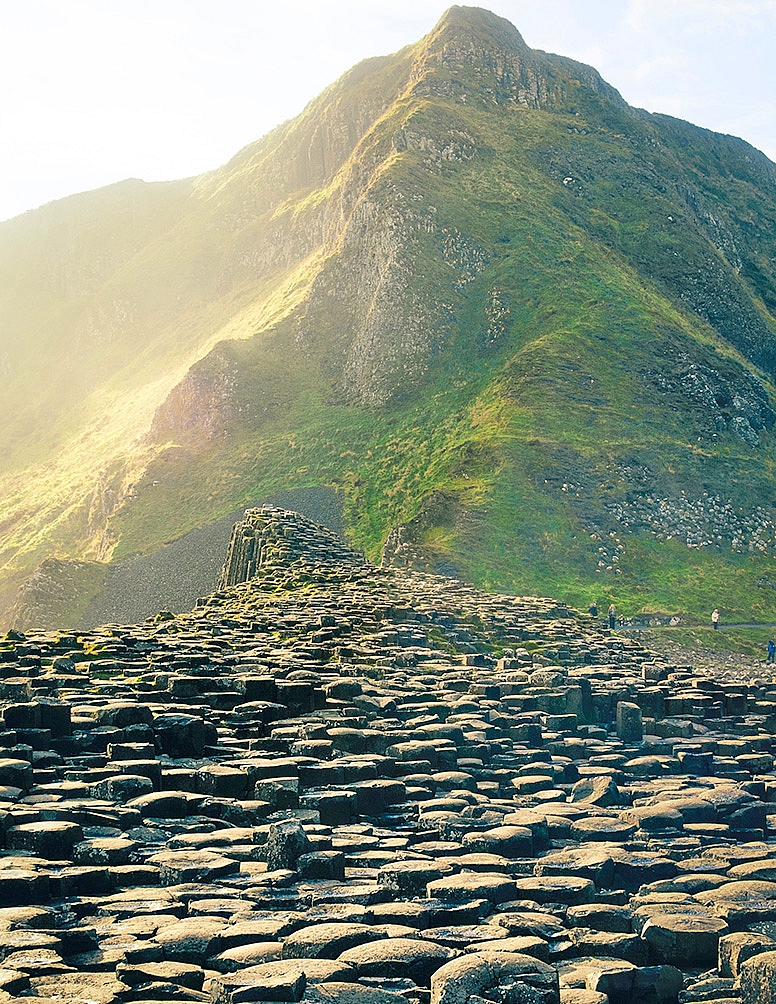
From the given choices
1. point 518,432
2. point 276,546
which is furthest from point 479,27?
point 276,546

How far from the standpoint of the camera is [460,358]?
97.0 metres

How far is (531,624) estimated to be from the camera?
35.2 meters

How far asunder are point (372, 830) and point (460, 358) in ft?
281

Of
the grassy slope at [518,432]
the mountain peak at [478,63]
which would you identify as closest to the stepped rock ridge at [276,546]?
the grassy slope at [518,432]

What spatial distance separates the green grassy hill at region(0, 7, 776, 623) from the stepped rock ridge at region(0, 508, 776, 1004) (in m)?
41.9

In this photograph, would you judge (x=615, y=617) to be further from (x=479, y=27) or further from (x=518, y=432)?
(x=479, y=27)

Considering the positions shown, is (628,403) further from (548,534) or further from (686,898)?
(686,898)

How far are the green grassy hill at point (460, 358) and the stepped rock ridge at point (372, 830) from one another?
41.9 m

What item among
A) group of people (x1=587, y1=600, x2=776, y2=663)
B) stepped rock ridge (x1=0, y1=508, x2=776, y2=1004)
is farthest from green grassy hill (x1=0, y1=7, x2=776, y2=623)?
stepped rock ridge (x1=0, y1=508, x2=776, y2=1004)

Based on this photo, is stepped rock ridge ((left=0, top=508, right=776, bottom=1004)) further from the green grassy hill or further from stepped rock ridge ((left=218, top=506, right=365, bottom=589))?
the green grassy hill

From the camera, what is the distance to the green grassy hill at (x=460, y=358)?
73.2m

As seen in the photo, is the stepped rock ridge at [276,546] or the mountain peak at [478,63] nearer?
the stepped rock ridge at [276,546]

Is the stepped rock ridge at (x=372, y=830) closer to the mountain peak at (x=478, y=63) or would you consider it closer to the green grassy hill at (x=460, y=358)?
the green grassy hill at (x=460, y=358)

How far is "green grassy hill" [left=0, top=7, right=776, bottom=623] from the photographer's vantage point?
73.2 metres
